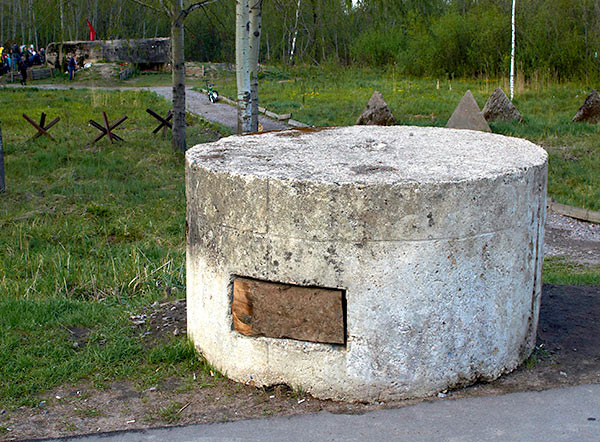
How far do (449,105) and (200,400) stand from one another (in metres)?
14.6

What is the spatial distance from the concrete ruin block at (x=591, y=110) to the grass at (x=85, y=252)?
7650 millimetres

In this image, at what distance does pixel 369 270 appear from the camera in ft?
11.2

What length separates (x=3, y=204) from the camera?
30.1ft

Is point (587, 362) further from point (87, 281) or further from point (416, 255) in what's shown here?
point (87, 281)

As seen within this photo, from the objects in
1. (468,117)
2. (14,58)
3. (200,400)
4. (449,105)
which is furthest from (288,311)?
(14,58)

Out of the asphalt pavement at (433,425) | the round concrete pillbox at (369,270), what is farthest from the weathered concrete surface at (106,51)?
the asphalt pavement at (433,425)

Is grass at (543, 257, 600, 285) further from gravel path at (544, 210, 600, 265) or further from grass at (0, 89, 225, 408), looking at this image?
grass at (0, 89, 225, 408)

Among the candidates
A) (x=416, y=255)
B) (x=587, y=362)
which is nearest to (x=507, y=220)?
(x=416, y=255)

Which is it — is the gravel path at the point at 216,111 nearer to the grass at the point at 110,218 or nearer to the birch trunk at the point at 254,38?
the grass at the point at 110,218

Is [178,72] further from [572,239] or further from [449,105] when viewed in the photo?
[449,105]

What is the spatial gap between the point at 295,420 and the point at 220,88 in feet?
68.8

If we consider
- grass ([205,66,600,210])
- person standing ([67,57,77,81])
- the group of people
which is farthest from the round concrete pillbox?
person standing ([67,57,77,81])

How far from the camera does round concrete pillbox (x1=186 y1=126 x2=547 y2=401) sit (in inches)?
134

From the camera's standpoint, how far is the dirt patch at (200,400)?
11.3ft
